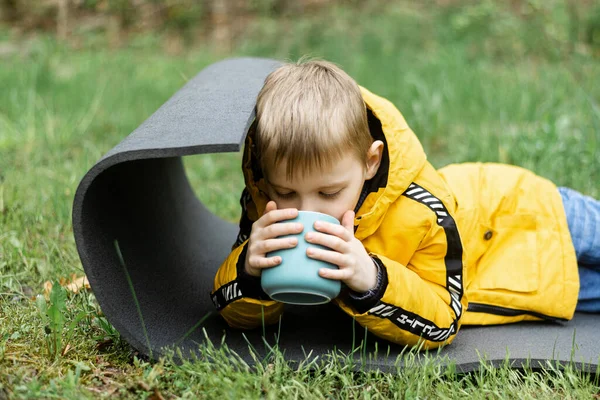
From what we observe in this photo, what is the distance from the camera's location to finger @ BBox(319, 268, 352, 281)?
1924 mm

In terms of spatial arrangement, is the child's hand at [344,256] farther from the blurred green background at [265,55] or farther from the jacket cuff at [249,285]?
the blurred green background at [265,55]

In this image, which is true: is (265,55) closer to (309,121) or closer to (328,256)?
(309,121)

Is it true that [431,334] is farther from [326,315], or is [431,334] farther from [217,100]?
[217,100]

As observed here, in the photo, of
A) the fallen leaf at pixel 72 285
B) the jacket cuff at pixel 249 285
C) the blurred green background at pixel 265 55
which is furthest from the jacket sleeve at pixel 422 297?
the blurred green background at pixel 265 55

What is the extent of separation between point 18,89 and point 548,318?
4.31 m

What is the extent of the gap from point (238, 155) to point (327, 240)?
3.06 meters

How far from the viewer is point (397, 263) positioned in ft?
7.20

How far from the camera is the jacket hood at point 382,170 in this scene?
2.29 metres

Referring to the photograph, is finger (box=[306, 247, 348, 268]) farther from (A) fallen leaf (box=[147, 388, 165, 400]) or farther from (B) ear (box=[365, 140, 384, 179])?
(A) fallen leaf (box=[147, 388, 165, 400])

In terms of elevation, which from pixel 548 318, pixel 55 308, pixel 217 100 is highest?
pixel 217 100

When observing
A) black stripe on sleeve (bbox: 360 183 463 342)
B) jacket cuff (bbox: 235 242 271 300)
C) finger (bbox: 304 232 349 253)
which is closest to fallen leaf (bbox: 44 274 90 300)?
jacket cuff (bbox: 235 242 271 300)

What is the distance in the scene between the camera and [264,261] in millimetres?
1979

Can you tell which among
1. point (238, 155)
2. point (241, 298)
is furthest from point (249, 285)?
point (238, 155)

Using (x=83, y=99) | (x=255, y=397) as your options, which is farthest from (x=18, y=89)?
(x=255, y=397)
